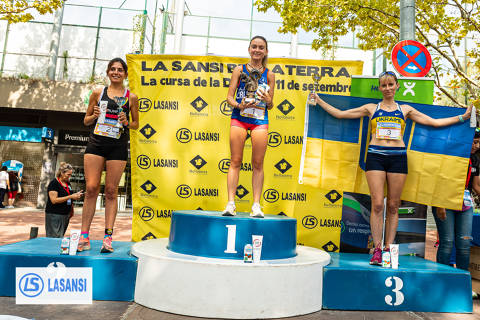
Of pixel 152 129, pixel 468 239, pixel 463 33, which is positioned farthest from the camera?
pixel 463 33

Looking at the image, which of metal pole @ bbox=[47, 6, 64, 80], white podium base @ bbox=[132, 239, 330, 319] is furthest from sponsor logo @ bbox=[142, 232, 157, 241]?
metal pole @ bbox=[47, 6, 64, 80]

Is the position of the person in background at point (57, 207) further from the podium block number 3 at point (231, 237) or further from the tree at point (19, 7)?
the tree at point (19, 7)

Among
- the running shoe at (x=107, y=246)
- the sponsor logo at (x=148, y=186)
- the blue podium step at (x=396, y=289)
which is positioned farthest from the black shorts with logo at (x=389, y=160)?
the sponsor logo at (x=148, y=186)

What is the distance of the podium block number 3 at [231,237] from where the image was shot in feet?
10.1

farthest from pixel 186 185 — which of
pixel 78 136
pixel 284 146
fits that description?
pixel 78 136

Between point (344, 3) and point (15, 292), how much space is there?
876 cm

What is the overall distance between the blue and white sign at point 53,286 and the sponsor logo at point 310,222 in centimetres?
278

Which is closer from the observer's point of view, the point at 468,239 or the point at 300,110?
the point at 468,239

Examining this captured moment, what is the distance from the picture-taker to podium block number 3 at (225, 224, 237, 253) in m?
3.08

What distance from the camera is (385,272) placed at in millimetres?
3207

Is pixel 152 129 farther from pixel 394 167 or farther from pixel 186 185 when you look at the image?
pixel 394 167

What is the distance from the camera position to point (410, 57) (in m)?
4.31

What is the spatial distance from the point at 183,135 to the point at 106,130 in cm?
152

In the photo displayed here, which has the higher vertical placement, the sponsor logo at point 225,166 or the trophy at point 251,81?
the trophy at point 251,81
